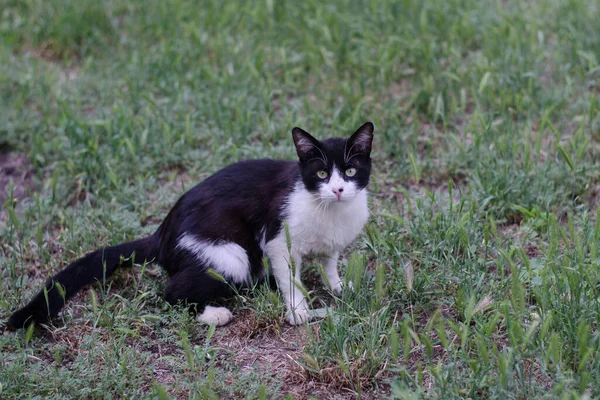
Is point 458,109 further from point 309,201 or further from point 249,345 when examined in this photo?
point 249,345

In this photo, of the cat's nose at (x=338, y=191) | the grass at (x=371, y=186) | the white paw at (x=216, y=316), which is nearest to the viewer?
the grass at (x=371, y=186)

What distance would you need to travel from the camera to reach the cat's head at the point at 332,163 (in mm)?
3402

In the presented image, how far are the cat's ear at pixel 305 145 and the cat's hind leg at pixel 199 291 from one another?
77 cm

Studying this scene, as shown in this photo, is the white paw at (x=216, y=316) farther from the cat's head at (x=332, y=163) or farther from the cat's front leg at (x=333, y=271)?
the cat's head at (x=332, y=163)

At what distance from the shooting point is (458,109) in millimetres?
5180

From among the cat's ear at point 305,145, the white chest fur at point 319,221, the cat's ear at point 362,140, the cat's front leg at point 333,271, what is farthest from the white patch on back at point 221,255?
the cat's ear at point 362,140

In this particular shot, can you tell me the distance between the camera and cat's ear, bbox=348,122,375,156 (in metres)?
3.43

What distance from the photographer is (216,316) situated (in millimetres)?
3523

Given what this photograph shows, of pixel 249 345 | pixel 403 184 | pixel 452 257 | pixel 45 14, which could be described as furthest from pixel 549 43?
pixel 45 14

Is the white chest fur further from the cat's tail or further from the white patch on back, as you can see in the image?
the cat's tail

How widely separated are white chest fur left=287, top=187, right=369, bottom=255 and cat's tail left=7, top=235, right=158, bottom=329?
80 centimetres

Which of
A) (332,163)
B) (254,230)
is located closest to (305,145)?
(332,163)

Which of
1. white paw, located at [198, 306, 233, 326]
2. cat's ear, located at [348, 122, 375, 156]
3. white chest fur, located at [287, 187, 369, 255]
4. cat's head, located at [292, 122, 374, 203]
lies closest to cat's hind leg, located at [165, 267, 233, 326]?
white paw, located at [198, 306, 233, 326]

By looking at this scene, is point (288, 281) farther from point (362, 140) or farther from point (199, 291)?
point (362, 140)
